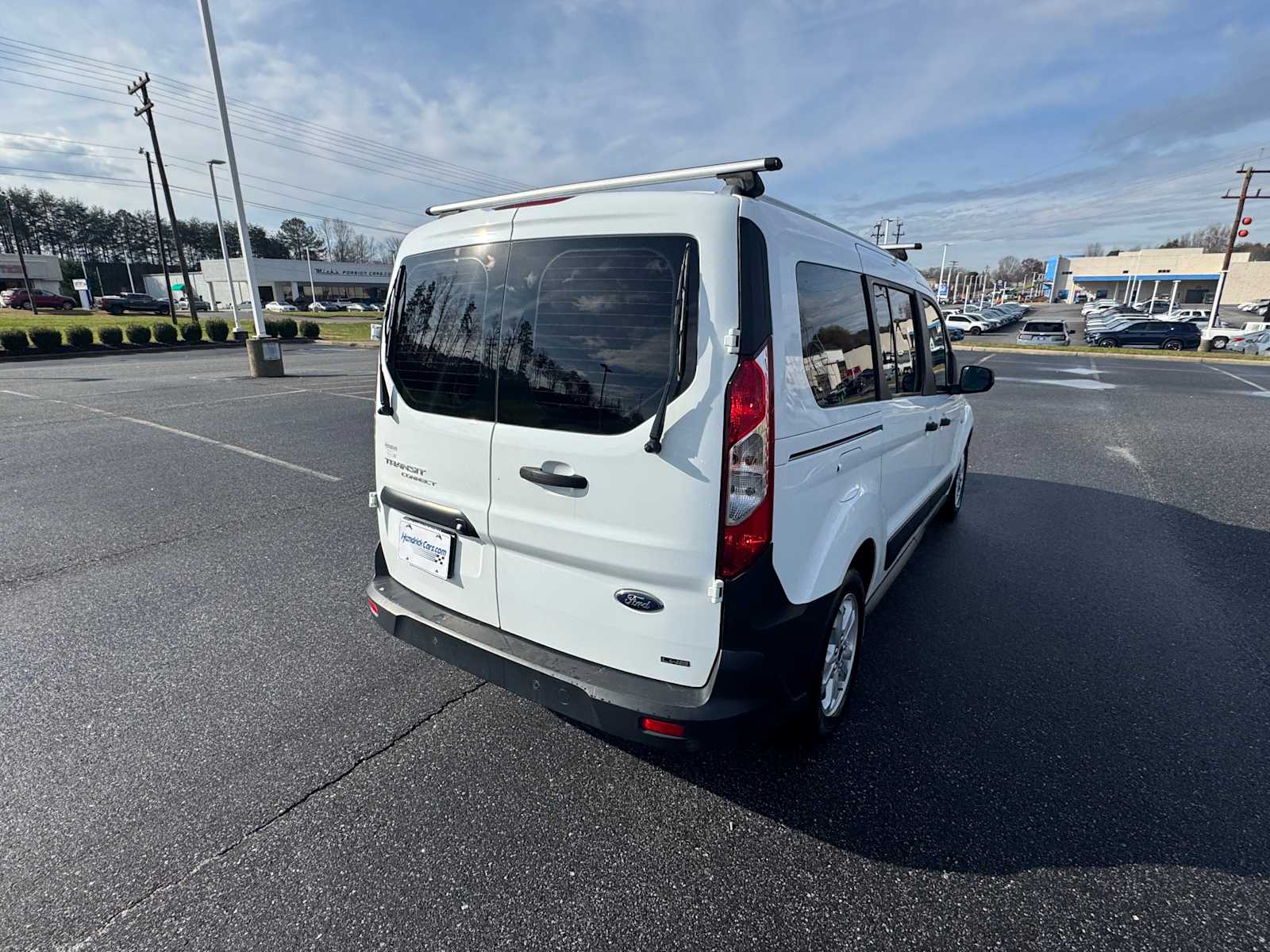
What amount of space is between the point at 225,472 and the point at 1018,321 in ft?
218

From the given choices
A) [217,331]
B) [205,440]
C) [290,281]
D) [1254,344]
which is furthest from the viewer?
[290,281]

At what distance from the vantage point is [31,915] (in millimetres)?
1872

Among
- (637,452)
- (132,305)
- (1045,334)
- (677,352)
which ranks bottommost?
(1045,334)

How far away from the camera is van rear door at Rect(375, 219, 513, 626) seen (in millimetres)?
2406

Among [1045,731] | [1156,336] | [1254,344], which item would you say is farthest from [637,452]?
[1156,336]

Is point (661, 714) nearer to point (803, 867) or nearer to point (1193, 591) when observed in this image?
point (803, 867)

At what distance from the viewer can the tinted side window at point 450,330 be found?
2404mm

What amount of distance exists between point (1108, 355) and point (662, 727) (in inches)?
1230

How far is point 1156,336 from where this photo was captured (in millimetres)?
30469

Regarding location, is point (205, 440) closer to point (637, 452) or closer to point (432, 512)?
point (432, 512)

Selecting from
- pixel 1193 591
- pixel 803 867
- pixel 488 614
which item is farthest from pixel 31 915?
pixel 1193 591

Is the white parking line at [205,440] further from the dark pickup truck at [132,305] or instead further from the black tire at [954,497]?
the dark pickup truck at [132,305]

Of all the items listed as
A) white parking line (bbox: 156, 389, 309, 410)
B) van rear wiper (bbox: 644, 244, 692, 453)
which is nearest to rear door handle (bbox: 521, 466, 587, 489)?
van rear wiper (bbox: 644, 244, 692, 453)

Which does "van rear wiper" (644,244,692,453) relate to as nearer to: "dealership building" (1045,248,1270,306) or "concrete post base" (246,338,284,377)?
"concrete post base" (246,338,284,377)
